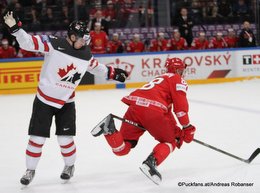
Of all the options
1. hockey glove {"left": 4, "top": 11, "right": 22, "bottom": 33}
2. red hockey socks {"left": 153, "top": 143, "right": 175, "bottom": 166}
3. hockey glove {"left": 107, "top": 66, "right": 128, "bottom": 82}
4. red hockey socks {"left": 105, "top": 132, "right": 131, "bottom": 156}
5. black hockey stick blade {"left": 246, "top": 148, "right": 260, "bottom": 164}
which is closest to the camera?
hockey glove {"left": 4, "top": 11, "right": 22, "bottom": 33}

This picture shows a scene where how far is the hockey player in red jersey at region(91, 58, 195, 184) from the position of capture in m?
3.90

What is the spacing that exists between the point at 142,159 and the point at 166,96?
978mm

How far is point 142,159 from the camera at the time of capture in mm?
4789

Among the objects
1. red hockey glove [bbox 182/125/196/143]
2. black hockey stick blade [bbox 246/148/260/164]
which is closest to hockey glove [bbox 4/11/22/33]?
red hockey glove [bbox 182/125/196/143]

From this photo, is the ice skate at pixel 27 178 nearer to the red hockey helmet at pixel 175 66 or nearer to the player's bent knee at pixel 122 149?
the player's bent knee at pixel 122 149

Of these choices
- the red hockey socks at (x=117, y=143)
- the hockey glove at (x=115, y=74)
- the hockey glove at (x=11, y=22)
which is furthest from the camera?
the hockey glove at (x=115, y=74)

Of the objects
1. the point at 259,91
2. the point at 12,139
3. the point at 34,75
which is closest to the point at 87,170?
the point at 12,139

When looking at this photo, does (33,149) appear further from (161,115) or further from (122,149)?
(161,115)

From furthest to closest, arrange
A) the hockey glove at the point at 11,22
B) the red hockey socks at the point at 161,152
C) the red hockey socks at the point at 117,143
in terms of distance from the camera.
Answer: the red hockey socks at the point at 117,143 → the red hockey socks at the point at 161,152 → the hockey glove at the point at 11,22

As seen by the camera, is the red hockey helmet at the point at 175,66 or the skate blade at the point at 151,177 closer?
the skate blade at the point at 151,177

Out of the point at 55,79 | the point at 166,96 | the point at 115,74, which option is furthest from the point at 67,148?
the point at 166,96

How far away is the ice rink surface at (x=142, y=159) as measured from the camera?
3895 millimetres

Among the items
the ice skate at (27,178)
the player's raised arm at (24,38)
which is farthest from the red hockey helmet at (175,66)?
the ice skate at (27,178)

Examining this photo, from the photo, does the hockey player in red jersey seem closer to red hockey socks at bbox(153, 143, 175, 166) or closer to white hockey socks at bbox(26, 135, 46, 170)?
Result: red hockey socks at bbox(153, 143, 175, 166)
